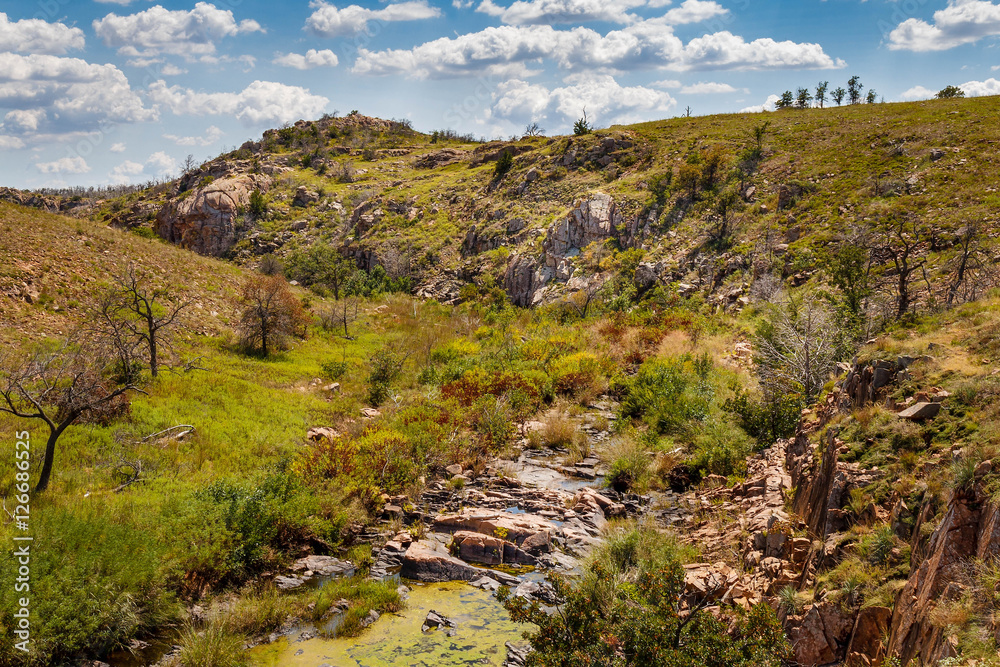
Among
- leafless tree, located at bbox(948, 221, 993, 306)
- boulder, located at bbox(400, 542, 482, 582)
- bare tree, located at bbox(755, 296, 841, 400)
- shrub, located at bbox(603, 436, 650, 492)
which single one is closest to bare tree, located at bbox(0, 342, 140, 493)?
boulder, located at bbox(400, 542, 482, 582)

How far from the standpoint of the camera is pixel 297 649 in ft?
27.8

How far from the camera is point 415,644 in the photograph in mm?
8594

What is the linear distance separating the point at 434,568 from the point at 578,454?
692 cm

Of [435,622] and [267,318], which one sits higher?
[267,318]

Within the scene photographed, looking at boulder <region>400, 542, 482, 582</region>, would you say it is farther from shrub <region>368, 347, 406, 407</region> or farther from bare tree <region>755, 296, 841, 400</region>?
bare tree <region>755, 296, 841, 400</region>

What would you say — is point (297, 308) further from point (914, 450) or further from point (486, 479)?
point (914, 450)

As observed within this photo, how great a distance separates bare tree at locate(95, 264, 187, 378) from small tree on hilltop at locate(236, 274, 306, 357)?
2.76 m

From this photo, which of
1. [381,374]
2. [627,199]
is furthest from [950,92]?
[381,374]

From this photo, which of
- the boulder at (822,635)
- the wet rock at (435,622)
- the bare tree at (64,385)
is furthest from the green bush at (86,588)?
the boulder at (822,635)

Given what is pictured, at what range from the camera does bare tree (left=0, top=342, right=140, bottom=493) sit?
465 inches

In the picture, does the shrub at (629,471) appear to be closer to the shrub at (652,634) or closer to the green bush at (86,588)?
the shrub at (652,634)

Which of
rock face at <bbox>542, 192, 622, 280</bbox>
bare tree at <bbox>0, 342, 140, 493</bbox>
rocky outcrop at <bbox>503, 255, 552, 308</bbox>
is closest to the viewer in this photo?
bare tree at <bbox>0, 342, 140, 493</bbox>

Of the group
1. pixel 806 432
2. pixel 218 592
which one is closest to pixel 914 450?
pixel 806 432

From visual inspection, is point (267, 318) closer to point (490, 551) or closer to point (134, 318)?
point (134, 318)
